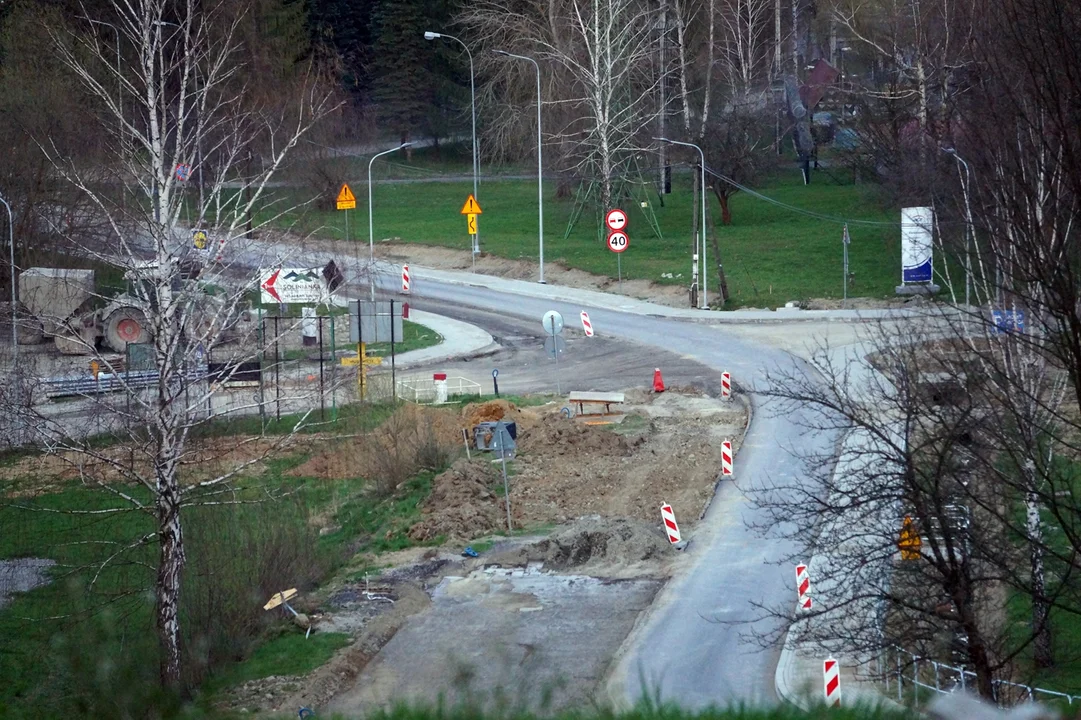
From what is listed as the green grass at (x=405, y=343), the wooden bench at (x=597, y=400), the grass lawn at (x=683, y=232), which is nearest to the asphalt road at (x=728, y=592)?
the wooden bench at (x=597, y=400)

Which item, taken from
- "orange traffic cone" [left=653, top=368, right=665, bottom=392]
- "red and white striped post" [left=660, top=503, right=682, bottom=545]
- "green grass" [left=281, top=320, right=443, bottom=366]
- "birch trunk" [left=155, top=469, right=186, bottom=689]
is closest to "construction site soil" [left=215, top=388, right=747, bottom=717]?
"red and white striped post" [left=660, top=503, right=682, bottom=545]

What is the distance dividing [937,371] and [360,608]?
8.43m

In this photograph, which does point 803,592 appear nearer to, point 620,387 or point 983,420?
point 983,420

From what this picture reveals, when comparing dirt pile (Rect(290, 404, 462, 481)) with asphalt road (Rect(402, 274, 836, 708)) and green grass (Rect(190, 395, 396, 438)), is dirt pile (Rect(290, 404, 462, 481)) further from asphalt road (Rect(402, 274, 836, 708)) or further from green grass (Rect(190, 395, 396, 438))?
asphalt road (Rect(402, 274, 836, 708))

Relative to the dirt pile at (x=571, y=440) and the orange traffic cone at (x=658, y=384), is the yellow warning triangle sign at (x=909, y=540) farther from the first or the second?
the orange traffic cone at (x=658, y=384)

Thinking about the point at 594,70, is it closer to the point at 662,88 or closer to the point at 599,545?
Answer: the point at 662,88

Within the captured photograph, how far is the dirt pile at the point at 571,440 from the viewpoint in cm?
2338

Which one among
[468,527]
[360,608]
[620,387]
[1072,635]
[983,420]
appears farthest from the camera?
[620,387]

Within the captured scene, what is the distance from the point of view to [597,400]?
25719 mm

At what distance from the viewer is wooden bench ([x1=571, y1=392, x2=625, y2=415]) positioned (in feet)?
84.5

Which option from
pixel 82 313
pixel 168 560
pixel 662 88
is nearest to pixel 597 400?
pixel 82 313

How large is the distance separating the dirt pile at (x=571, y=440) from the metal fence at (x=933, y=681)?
1140 centimetres

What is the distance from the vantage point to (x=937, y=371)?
528 inches

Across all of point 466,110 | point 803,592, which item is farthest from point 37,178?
→ point 466,110
